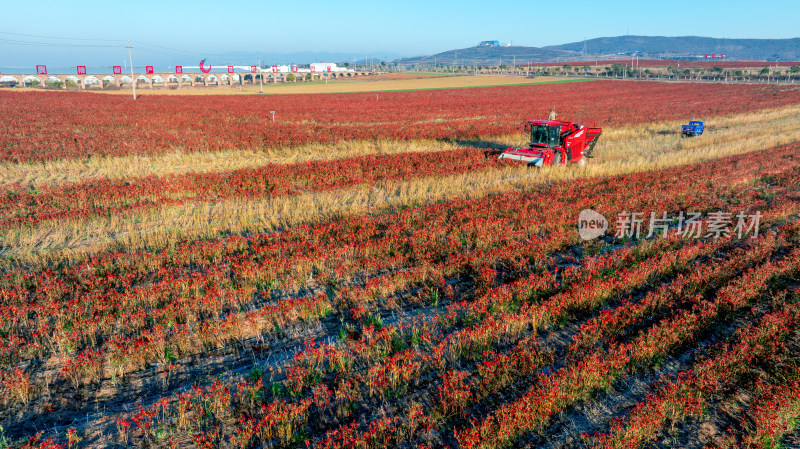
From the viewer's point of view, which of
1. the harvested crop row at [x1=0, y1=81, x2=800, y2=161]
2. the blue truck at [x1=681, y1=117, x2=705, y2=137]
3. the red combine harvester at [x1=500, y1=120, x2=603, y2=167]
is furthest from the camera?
the blue truck at [x1=681, y1=117, x2=705, y2=137]

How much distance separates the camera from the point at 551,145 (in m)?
17.1

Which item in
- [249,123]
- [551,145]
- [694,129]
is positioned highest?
[249,123]

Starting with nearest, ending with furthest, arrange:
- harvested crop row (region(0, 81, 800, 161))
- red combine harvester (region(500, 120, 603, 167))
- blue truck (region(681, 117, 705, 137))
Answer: red combine harvester (region(500, 120, 603, 167)) → harvested crop row (region(0, 81, 800, 161)) → blue truck (region(681, 117, 705, 137))

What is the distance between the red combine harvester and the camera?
16705 mm

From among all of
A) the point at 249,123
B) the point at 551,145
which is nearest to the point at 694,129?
the point at 551,145

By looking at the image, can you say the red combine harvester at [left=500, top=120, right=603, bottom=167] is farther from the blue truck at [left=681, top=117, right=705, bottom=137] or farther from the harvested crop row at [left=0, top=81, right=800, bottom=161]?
the blue truck at [left=681, top=117, right=705, bottom=137]

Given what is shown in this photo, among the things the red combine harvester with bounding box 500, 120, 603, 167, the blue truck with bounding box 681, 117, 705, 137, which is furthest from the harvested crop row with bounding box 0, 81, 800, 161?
the red combine harvester with bounding box 500, 120, 603, 167

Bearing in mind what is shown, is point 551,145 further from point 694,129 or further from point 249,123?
point 249,123

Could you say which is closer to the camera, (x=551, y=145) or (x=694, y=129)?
(x=551, y=145)

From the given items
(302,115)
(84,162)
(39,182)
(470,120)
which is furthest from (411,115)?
(39,182)

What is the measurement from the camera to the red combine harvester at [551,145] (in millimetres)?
16705

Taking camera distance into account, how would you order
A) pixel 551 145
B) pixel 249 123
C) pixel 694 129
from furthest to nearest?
pixel 249 123 < pixel 694 129 < pixel 551 145

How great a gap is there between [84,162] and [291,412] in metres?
18.5

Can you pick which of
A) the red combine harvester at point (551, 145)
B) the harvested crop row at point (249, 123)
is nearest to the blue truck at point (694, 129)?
the harvested crop row at point (249, 123)
